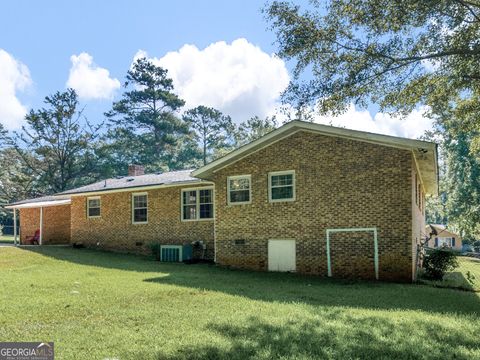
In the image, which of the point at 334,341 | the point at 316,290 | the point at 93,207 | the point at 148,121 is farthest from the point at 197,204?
the point at 148,121

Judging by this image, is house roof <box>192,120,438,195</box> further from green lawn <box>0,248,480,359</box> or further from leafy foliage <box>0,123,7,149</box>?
leafy foliage <box>0,123,7,149</box>

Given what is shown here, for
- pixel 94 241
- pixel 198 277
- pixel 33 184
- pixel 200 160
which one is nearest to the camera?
pixel 198 277

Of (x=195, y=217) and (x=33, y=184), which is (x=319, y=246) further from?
(x=33, y=184)

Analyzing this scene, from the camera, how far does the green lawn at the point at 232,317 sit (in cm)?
565

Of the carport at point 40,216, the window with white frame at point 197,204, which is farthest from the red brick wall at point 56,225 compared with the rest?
the window with white frame at point 197,204

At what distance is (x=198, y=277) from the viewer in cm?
1322

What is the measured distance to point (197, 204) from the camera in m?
19.5

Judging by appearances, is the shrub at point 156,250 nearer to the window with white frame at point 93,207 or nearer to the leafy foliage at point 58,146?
the window with white frame at point 93,207

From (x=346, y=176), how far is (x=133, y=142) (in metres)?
41.2

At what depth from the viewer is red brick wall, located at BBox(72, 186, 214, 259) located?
19.6m

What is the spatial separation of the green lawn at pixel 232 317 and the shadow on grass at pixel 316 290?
0.03 metres

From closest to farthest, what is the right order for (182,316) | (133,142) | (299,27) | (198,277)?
(182,316) < (299,27) < (198,277) < (133,142)

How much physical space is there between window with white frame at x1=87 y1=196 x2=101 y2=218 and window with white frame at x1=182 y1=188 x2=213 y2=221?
615 cm

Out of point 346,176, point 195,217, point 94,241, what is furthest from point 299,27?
point 94,241
